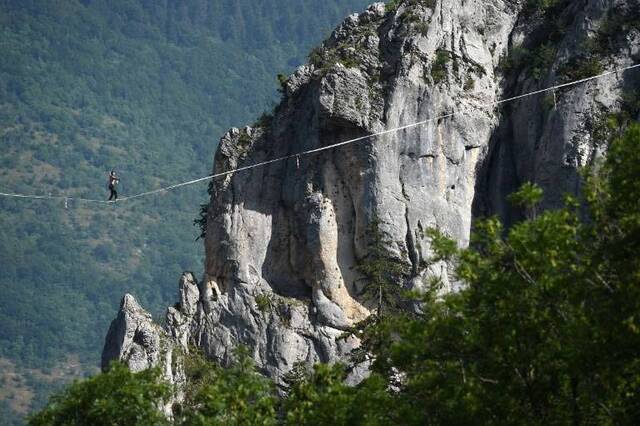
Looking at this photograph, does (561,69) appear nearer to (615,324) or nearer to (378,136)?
(378,136)

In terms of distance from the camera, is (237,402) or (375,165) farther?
(375,165)

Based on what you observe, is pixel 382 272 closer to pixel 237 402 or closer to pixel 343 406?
pixel 237 402

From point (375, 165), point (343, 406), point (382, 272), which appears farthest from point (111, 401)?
point (375, 165)

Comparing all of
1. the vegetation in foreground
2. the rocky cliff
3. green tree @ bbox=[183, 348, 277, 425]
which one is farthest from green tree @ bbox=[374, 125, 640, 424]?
the rocky cliff

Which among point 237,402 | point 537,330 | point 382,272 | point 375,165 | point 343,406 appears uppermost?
point 375,165

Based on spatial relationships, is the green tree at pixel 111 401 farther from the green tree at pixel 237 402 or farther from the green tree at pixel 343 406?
the green tree at pixel 343 406

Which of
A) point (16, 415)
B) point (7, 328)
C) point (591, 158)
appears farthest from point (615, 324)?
point (7, 328)

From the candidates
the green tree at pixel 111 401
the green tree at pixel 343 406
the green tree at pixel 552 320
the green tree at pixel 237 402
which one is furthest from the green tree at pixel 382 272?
the green tree at pixel 552 320
